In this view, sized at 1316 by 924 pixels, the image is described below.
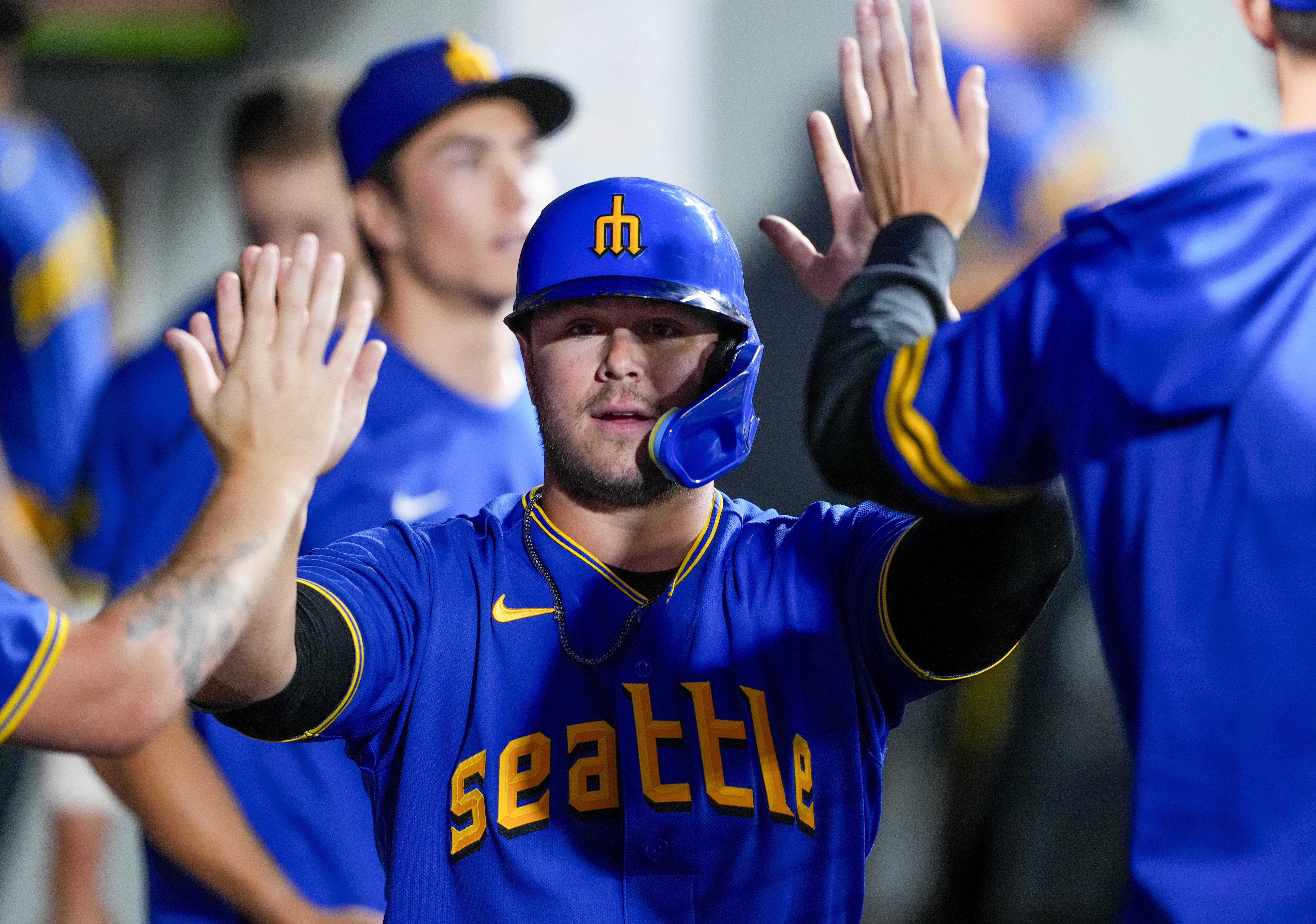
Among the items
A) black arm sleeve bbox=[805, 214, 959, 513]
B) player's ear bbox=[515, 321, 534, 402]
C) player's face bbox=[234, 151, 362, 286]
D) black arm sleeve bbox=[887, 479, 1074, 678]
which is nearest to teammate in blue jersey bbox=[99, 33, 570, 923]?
player's face bbox=[234, 151, 362, 286]

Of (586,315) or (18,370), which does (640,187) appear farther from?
(18,370)

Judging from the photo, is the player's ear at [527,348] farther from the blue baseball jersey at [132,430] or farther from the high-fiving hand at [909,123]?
the blue baseball jersey at [132,430]

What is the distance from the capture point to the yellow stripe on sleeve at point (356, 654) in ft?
4.76

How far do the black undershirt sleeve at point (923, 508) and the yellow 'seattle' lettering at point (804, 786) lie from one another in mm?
160

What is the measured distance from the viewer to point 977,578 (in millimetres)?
1357

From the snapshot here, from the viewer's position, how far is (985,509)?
1.23m

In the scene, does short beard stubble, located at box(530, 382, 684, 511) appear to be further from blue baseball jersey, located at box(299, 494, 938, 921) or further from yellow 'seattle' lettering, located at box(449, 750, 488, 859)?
yellow 'seattle' lettering, located at box(449, 750, 488, 859)

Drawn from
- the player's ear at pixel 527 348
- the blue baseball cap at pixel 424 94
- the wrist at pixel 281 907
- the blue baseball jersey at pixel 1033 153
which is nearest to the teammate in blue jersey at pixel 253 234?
the blue baseball cap at pixel 424 94

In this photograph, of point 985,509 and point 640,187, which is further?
point 640,187

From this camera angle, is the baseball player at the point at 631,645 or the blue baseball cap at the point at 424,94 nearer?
the baseball player at the point at 631,645

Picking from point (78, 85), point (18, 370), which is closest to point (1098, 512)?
point (18, 370)

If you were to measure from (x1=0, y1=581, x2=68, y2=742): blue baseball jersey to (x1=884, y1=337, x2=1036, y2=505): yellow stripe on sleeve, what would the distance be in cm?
71

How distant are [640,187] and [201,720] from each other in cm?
120

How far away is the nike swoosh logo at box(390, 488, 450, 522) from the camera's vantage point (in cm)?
223
